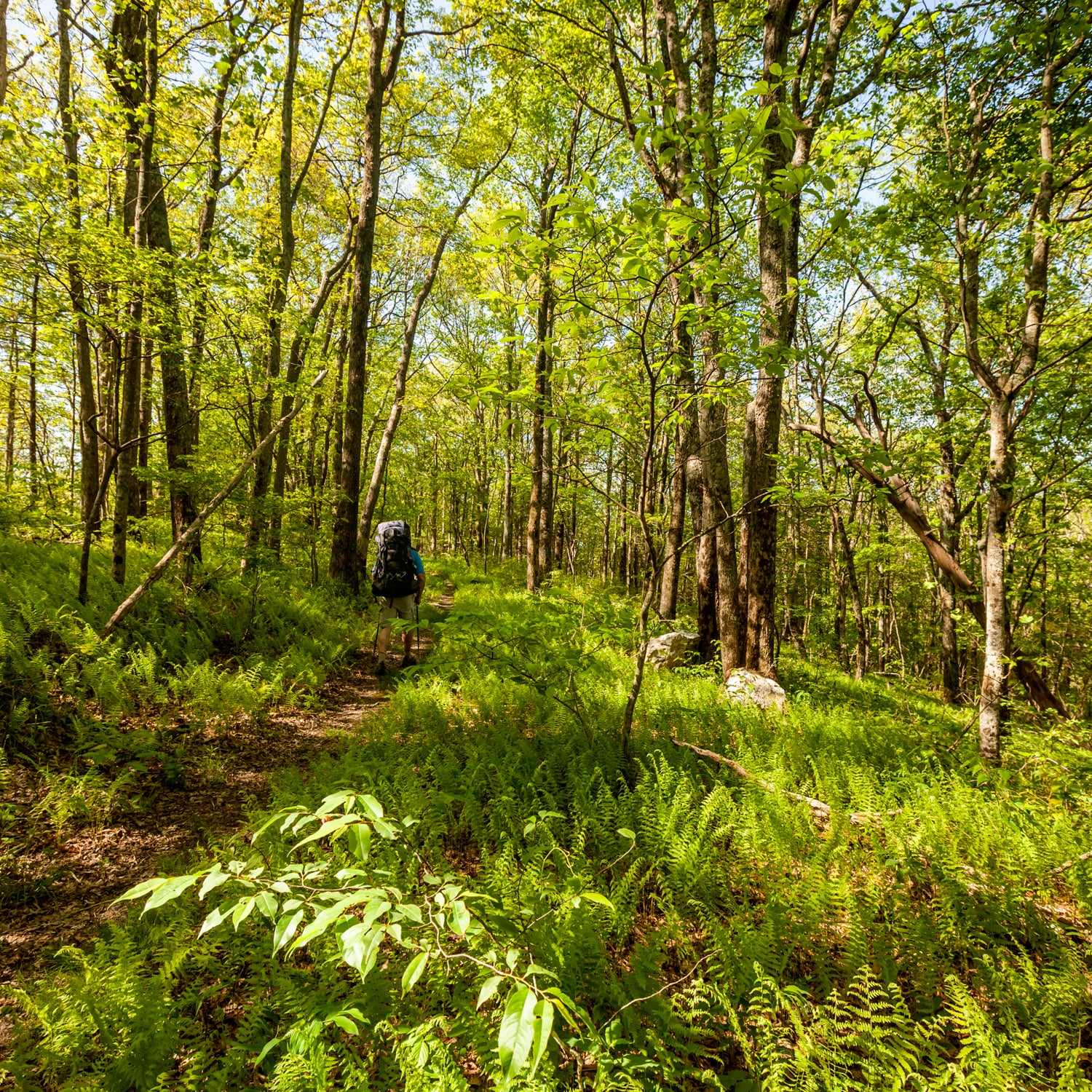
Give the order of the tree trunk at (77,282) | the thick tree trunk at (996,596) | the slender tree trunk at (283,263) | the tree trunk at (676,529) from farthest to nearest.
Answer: the tree trunk at (676,529) → the slender tree trunk at (283,263) → the tree trunk at (77,282) → the thick tree trunk at (996,596)

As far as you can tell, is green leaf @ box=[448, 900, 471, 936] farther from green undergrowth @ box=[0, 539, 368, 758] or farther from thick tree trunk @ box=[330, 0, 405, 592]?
thick tree trunk @ box=[330, 0, 405, 592]

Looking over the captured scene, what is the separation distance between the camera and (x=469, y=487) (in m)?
24.8

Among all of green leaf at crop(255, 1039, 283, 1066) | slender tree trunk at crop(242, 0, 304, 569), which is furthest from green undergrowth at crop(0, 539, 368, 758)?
green leaf at crop(255, 1039, 283, 1066)

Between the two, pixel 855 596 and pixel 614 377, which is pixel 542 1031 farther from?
pixel 855 596

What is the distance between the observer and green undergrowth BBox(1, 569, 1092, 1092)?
71.4 inches

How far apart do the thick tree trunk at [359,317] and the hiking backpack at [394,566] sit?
9.55 ft

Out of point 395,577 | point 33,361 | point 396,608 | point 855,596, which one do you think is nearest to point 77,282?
point 33,361

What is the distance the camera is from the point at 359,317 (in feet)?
32.3

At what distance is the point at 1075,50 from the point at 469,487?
73.1 ft

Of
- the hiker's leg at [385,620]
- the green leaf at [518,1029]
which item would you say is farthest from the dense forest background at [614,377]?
the hiker's leg at [385,620]

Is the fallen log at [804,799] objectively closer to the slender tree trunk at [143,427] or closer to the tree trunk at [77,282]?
the tree trunk at [77,282]

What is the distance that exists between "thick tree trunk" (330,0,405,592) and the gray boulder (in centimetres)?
617

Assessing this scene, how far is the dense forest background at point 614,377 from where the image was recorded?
9.68 feet

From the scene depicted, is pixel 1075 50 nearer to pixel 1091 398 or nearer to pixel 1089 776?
pixel 1091 398
